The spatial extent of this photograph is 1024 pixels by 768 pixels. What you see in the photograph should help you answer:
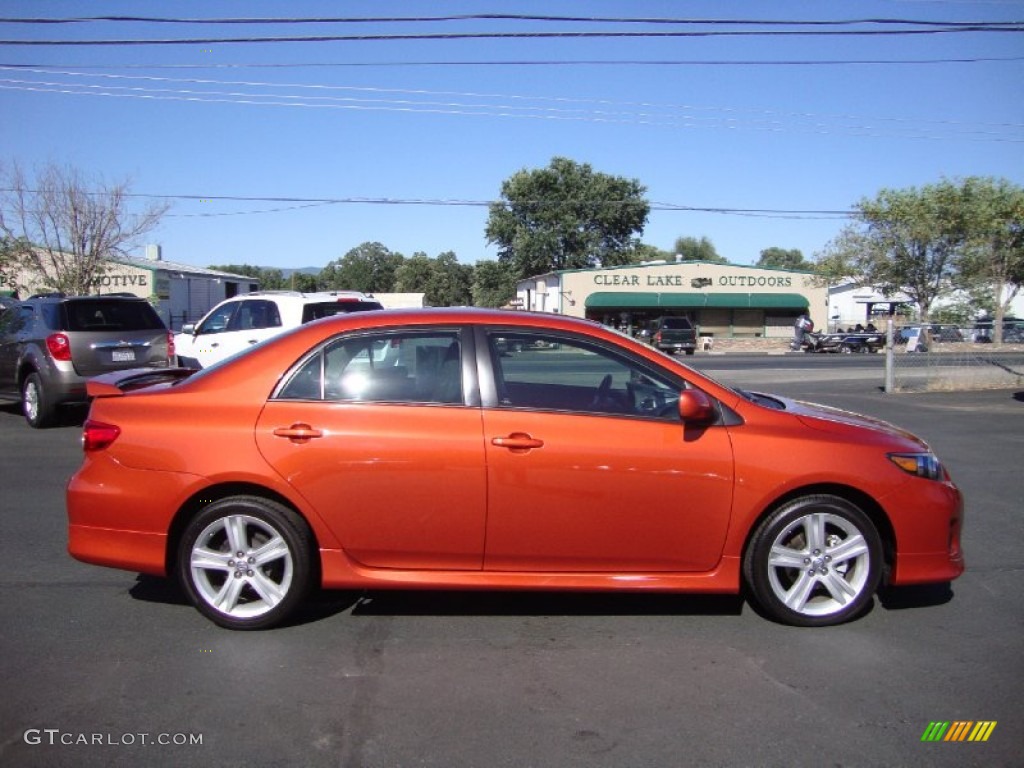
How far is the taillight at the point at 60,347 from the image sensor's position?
10695mm

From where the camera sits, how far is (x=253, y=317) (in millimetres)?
11758

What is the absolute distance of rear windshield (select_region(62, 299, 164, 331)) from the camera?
10945 millimetres

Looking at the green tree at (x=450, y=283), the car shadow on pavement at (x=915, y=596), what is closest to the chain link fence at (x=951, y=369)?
the car shadow on pavement at (x=915, y=596)

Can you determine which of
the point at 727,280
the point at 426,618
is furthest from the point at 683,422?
the point at 727,280

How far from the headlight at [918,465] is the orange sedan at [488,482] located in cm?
1

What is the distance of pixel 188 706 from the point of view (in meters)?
3.52

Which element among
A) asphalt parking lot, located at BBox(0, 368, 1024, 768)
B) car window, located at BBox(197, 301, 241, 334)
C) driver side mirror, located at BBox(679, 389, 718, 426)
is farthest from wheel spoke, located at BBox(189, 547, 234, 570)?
car window, located at BBox(197, 301, 241, 334)

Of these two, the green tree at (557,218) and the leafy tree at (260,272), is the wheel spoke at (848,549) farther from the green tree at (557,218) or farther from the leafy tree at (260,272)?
the leafy tree at (260,272)

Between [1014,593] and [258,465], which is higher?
[258,465]

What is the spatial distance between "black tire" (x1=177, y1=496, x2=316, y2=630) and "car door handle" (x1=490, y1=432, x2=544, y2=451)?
1.08m

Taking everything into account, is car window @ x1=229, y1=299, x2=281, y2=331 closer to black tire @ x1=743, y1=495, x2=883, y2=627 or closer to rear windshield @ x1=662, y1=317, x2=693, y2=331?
black tire @ x1=743, y1=495, x2=883, y2=627

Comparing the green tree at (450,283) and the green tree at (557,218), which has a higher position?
the green tree at (557,218)

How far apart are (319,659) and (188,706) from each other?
644mm

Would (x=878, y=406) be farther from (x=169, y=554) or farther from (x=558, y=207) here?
(x=558, y=207)
